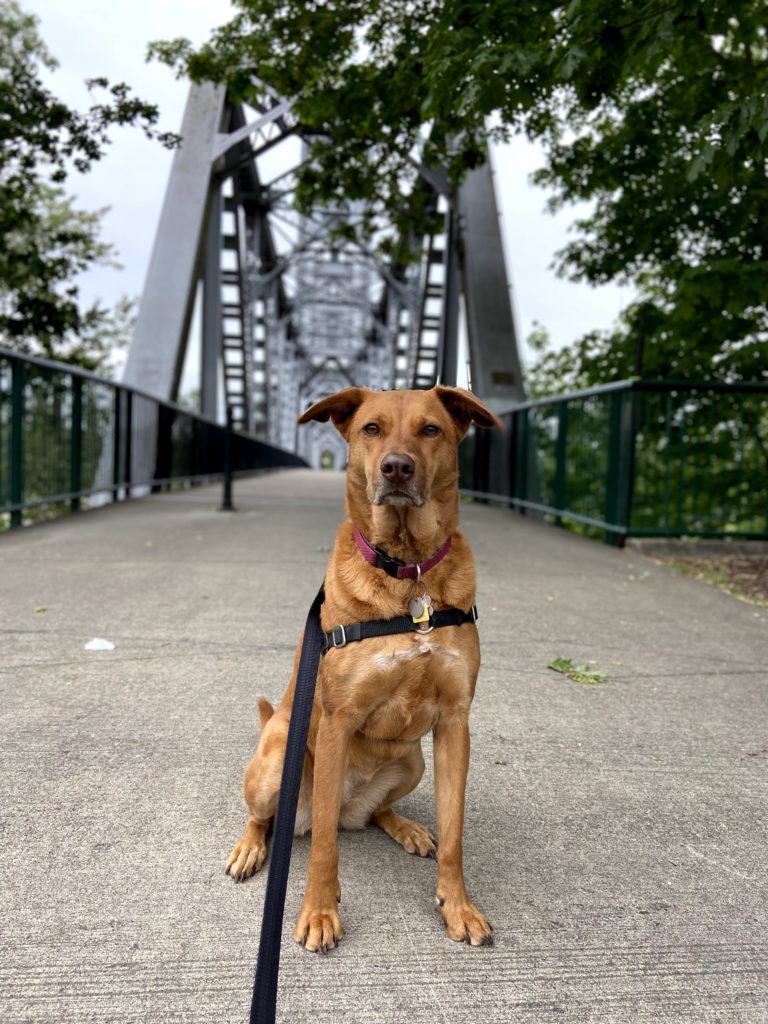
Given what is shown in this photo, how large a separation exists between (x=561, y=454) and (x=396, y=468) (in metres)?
9.22

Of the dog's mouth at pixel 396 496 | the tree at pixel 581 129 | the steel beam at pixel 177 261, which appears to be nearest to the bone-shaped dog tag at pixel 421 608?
the dog's mouth at pixel 396 496

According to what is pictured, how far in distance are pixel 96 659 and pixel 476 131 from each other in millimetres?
10460

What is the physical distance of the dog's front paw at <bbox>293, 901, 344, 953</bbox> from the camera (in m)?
1.89

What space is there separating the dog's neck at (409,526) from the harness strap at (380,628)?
0.58 feet

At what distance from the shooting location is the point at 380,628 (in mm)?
2062

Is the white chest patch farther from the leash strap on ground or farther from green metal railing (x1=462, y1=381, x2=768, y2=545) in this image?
green metal railing (x1=462, y1=381, x2=768, y2=545)

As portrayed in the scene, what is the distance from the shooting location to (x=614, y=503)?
905 cm

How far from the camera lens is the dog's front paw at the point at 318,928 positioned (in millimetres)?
1888

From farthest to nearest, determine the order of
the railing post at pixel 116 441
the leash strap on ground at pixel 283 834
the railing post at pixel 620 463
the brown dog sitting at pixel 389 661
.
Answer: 1. the railing post at pixel 116 441
2. the railing post at pixel 620 463
3. the brown dog sitting at pixel 389 661
4. the leash strap on ground at pixel 283 834

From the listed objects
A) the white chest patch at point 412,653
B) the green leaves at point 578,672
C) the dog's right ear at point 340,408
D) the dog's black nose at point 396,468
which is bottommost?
the green leaves at point 578,672

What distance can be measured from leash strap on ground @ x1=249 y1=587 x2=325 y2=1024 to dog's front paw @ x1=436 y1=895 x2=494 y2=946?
15.8 inches

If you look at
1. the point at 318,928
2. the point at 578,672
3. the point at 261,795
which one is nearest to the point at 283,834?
the point at 318,928

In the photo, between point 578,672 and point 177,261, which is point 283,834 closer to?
point 578,672

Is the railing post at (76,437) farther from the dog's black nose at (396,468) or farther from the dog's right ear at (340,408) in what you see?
the dog's black nose at (396,468)
